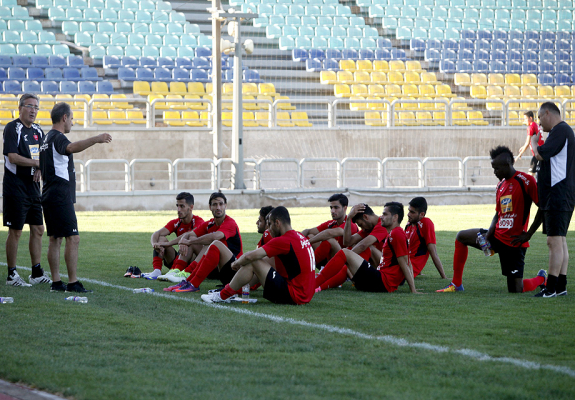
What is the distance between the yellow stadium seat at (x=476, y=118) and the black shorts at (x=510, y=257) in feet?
63.4

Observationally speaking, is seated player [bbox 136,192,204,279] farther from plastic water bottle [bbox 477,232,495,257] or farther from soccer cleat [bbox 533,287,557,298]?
soccer cleat [bbox 533,287,557,298]

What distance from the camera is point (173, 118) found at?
23875 mm

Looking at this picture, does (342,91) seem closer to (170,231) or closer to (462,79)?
(462,79)

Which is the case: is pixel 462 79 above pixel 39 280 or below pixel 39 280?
above

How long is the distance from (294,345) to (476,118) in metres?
22.7

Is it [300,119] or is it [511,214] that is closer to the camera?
[511,214]

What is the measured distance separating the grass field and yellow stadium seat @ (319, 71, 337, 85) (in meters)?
Result: 21.0

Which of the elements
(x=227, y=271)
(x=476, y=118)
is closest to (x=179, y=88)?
(x=476, y=118)

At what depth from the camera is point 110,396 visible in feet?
13.0

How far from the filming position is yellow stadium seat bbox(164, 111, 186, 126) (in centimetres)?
2350

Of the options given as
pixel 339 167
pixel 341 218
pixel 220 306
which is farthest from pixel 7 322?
pixel 339 167

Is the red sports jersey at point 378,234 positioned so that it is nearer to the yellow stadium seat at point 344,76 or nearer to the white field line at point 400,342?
the white field line at point 400,342

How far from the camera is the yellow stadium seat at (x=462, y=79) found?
30.5 meters

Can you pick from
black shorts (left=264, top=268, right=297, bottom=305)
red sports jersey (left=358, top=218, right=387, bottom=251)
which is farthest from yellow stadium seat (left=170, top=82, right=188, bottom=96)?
black shorts (left=264, top=268, right=297, bottom=305)
